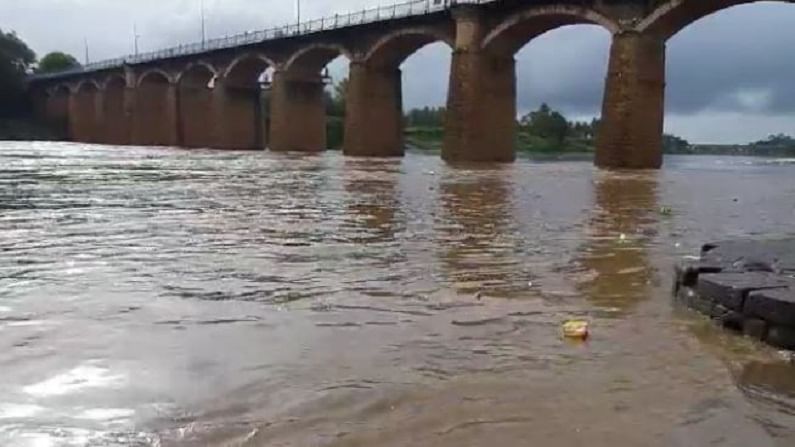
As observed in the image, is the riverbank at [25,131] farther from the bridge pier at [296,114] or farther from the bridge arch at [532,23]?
the bridge arch at [532,23]

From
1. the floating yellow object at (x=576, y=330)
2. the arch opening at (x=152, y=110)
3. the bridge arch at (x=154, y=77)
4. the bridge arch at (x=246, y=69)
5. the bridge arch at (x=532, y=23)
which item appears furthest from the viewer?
the arch opening at (x=152, y=110)

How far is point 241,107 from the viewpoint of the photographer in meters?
72.6

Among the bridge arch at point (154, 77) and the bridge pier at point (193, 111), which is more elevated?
the bridge arch at point (154, 77)

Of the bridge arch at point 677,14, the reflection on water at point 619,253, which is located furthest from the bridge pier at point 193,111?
the reflection on water at point 619,253

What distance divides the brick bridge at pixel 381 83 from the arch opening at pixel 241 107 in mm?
112

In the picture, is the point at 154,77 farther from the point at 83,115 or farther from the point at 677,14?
the point at 677,14

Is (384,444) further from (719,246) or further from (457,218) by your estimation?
(457,218)

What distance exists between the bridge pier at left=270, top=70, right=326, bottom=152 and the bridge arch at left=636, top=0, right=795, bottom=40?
30.7 metres

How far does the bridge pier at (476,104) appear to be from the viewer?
42.8 meters

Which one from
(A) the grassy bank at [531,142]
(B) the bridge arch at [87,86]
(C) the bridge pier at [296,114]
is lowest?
(A) the grassy bank at [531,142]

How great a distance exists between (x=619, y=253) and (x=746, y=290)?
335 cm

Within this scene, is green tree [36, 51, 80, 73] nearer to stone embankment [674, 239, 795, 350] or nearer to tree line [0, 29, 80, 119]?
tree line [0, 29, 80, 119]

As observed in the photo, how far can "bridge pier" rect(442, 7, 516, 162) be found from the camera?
1687 inches

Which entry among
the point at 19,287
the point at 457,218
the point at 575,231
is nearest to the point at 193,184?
the point at 457,218
